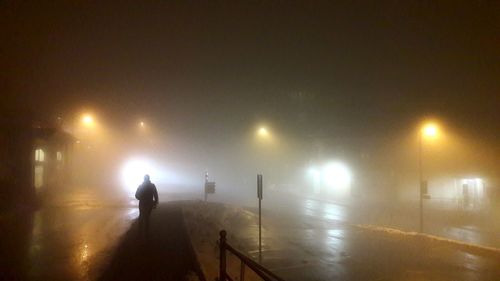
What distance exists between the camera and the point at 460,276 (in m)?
12.7

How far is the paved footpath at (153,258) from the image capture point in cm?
860

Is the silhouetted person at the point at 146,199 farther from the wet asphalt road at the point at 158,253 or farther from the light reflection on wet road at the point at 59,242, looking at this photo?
the light reflection on wet road at the point at 59,242

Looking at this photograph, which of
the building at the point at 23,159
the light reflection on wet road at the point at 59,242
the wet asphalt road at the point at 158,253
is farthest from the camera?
the building at the point at 23,159

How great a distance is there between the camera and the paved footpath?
339 inches

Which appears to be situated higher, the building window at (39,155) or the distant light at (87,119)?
the distant light at (87,119)

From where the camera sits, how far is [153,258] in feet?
32.8

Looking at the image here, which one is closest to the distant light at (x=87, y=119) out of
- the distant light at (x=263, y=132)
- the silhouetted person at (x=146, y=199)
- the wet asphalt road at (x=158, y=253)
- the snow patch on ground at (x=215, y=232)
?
the distant light at (x=263, y=132)

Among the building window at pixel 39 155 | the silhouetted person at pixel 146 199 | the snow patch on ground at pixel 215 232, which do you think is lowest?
the snow patch on ground at pixel 215 232

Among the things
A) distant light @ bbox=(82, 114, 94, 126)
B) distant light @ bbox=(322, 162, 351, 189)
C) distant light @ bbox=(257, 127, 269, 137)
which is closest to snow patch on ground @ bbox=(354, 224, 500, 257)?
distant light @ bbox=(257, 127, 269, 137)

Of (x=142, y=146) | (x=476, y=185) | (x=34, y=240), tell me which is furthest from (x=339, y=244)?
(x=142, y=146)

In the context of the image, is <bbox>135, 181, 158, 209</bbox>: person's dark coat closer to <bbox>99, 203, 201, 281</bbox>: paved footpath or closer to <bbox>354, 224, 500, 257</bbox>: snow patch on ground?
<bbox>99, 203, 201, 281</bbox>: paved footpath

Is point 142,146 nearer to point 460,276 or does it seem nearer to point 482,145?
point 482,145

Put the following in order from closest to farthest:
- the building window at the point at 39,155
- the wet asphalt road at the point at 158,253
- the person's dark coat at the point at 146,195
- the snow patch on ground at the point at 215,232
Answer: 1. the wet asphalt road at the point at 158,253
2. the snow patch on ground at the point at 215,232
3. the person's dark coat at the point at 146,195
4. the building window at the point at 39,155

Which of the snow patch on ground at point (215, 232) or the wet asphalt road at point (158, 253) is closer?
the wet asphalt road at point (158, 253)
